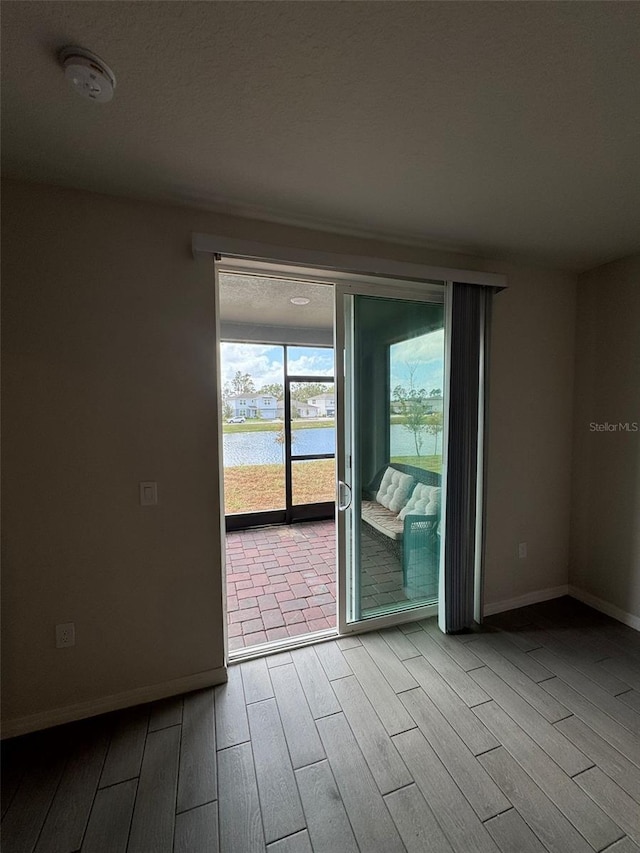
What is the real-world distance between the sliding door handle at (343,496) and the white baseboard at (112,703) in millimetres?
1126

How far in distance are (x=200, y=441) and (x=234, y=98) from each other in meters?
1.42

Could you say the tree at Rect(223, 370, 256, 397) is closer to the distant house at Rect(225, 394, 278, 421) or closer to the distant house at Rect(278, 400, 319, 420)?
the distant house at Rect(225, 394, 278, 421)

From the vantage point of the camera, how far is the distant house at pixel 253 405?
4.68 metres

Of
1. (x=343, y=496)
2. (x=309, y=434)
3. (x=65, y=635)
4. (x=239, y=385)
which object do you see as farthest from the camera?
A: (x=309, y=434)

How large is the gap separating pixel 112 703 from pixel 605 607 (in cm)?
327

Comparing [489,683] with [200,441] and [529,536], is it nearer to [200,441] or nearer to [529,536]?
[529,536]

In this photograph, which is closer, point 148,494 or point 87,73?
point 87,73

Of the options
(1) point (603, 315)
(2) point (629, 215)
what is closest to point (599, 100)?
(2) point (629, 215)

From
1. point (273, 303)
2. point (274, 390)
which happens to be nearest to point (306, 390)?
point (274, 390)

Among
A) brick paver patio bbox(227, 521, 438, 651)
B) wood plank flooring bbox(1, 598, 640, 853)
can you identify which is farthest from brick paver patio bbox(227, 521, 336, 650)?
wood plank flooring bbox(1, 598, 640, 853)

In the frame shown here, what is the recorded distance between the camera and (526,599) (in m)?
2.78

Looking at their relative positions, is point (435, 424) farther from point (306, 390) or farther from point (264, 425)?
point (264, 425)

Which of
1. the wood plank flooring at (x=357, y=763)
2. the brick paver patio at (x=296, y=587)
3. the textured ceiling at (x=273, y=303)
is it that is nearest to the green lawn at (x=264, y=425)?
the textured ceiling at (x=273, y=303)

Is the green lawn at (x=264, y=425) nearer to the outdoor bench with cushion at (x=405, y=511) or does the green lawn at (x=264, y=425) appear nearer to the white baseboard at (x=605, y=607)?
the outdoor bench with cushion at (x=405, y=511)
